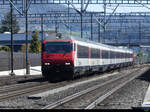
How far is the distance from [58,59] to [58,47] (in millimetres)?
821

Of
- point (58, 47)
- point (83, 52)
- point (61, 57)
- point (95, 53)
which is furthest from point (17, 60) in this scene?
Answer: point (61, 57)

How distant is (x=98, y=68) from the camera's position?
115 ft

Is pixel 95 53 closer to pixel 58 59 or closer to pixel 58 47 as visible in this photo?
pixel 58 47

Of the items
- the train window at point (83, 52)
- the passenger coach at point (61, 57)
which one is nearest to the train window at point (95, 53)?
the train window at point (83, 52)

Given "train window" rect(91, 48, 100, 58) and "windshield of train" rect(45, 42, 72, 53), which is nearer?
"windshield of train" rect(45, 42, 72, 53)

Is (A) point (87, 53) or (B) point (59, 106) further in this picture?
(A) point (87, 53)

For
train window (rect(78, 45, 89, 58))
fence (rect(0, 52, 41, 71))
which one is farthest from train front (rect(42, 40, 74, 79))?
fence (rect(0, 52, 41, 71))

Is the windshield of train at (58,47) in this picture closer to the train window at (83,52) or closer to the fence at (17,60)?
Answer: the train window at (83,52)

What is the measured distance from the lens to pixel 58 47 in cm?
2483

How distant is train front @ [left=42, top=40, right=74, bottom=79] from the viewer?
80.2 ft

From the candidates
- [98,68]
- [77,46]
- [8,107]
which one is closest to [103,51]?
[98,68]

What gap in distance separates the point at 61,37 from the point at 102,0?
14720 mm

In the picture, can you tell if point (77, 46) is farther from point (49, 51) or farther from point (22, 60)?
point (22, 60)

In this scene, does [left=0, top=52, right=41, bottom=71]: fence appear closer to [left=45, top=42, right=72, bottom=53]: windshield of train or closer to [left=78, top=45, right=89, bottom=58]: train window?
[left=78, top=45, right=89, bottom=58]: train window
